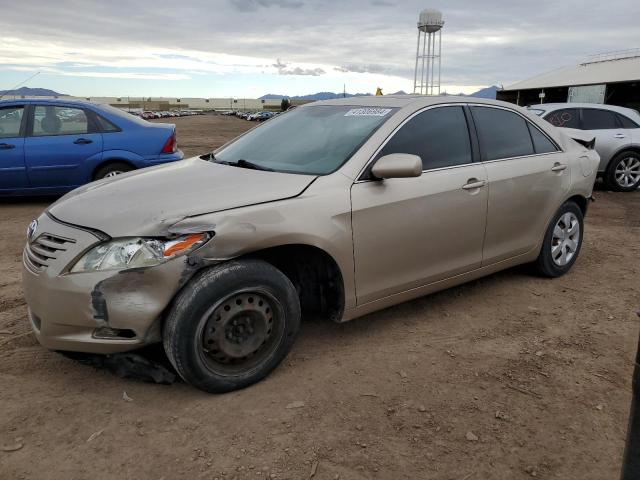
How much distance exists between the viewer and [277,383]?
3074 millimetres

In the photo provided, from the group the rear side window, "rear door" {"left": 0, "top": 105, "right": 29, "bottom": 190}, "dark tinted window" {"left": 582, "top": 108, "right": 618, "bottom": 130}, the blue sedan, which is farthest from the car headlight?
"dark tinted window" {"left": 582, "top": 108, "right": 618, "bottom": 130}

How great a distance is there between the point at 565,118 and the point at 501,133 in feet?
21.1

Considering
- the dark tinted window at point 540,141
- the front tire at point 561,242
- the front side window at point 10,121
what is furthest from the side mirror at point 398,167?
the front side window at point 10,121

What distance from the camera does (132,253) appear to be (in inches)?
105

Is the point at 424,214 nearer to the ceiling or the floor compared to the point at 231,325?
nearer to the ceiling

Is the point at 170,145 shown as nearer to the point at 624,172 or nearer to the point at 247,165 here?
the point at 247,165

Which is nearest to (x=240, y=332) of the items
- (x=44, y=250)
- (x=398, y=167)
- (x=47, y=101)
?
(x=44, y=250)

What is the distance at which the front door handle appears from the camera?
3783 millimetres

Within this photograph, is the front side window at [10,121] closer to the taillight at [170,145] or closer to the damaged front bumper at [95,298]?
the taillight at [170,145]

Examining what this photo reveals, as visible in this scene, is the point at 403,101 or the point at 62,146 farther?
the point at 62,146

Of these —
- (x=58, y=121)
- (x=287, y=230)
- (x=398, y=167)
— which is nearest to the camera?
(x=287, y=230)

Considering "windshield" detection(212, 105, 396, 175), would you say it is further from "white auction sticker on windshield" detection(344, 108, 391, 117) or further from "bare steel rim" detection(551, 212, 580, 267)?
"bare steel rim" detection(551, 212, 580, 267)

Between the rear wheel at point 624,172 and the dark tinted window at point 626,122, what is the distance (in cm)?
52

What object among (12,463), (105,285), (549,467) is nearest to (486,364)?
(549,467)
